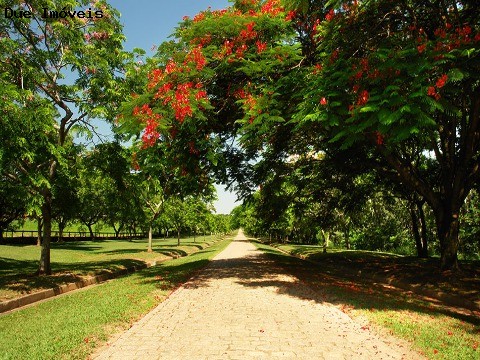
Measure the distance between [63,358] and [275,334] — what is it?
3.44 metres

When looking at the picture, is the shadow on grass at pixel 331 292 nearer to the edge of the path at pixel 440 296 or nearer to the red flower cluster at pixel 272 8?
the edge of the path at pixel 440 296

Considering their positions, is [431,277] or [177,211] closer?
[431,277]

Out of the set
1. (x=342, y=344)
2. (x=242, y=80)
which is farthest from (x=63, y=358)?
(x=242, y=80)

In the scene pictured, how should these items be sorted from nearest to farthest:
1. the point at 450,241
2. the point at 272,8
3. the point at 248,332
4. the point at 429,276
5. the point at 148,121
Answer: the point at 248,332, the point at 148,121, the point at 272,8, the point at 450,241, the point at 429,276

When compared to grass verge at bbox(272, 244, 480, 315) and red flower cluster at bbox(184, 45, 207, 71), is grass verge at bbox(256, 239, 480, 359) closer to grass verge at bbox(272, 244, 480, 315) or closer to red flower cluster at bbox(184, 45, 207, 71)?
grass verge at bbox(272, 244, 480, 315)

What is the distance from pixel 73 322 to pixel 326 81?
761cm

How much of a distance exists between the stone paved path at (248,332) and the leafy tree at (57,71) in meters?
6.62

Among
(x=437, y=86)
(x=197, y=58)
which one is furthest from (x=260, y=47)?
(x=437, y=86)

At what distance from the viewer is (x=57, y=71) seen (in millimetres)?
14422

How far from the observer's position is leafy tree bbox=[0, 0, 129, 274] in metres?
11.8

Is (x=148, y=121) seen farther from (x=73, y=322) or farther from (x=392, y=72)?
(x=392, y=72)

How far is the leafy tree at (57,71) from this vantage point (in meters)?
11.8

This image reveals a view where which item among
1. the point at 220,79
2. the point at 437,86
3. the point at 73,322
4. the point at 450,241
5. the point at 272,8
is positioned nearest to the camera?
the point at 437,86

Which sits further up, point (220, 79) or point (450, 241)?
point (220, 79)
